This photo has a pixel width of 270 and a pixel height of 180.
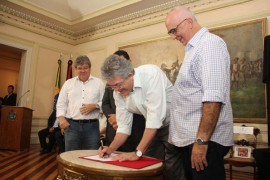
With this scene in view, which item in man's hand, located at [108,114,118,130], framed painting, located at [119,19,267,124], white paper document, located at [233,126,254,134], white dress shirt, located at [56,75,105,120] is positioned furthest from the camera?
framed painting, located at [119,19,267,124]

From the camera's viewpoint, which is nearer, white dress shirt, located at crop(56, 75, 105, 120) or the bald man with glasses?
the bald man with glasses

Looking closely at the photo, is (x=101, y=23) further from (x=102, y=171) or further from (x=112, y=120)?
(x=102, y=171)

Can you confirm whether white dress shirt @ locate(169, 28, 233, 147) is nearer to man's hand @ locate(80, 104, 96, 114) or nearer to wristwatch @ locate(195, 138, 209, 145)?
wristwatch @ locate(195, 138, 209, 145)

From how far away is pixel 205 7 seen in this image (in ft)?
17.0

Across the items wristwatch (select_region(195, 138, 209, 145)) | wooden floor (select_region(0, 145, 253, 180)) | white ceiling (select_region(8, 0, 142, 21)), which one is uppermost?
white ceiling (select_region(8, 0, 142, 21))

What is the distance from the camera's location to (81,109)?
8.87 ft

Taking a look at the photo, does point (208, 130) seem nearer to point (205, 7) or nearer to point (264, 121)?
point (264, 121)

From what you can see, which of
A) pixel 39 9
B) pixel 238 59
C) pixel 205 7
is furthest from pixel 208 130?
pixel 39 9

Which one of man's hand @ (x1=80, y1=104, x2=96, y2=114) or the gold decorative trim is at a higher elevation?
the gold decorative trim

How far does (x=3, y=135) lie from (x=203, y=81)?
5.65 meters

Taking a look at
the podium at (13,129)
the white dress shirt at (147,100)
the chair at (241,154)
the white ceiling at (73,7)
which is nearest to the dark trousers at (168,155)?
the white dress shirt at (147,100)

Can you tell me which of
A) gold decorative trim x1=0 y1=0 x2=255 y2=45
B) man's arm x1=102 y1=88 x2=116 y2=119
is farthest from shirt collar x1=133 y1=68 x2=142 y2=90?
gold decorative trim x1=0 y1=0 x2=255 y2=45

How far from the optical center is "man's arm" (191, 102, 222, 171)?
1.21 meters

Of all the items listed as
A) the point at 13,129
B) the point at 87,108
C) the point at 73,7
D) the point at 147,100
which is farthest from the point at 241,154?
the point at 73,7
